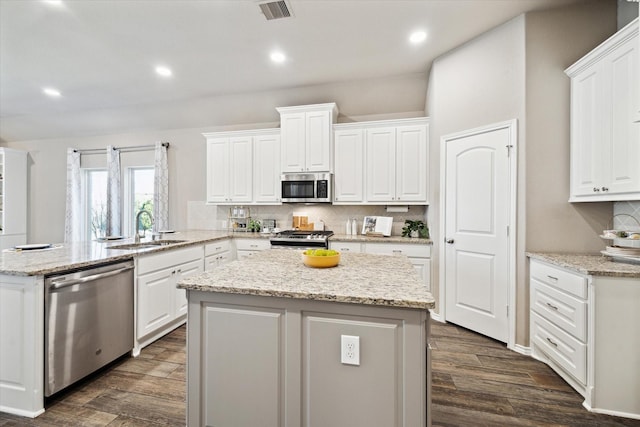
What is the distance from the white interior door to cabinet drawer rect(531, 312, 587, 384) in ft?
0.91

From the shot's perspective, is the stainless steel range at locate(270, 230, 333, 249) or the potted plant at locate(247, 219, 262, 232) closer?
the stainless steel range at locate(270, 230, 333, 249)

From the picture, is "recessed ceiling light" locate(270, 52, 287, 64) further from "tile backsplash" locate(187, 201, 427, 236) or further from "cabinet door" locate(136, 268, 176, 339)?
"cabinet door" locate(136, 268, 176, 339)

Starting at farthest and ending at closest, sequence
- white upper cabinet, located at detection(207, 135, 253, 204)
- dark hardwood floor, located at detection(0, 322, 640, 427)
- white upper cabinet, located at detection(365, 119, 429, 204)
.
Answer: white upper cabinet, located at detection(207, 135, 253, 204) < white upper cabinet, located at detection(365, 119, 429, 204) < dark hardwood floor, located at detection(0, 322, 640, 427)

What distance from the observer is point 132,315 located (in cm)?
257

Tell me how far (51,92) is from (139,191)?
1880mm

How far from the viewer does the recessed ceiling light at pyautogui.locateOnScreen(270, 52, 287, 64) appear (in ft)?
10.5

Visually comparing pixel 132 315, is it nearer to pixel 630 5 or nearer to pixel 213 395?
pixel 213 395

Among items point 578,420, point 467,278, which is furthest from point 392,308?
point 467,278

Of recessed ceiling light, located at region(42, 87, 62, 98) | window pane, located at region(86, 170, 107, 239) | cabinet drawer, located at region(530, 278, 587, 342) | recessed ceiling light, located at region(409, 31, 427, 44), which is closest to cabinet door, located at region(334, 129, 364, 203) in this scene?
recessed ceiling light, located at region(409, 31, 427, 44)

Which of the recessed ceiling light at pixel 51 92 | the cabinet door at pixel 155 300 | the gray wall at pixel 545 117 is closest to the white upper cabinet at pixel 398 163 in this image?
the gray wall at pixel 545 117

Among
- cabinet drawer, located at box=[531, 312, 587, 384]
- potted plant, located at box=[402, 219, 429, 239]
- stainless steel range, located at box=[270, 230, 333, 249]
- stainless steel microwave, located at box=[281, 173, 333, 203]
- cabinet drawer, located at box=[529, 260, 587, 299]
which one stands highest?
stainless steel microwave, located at box=[281, 173, 333, 203]

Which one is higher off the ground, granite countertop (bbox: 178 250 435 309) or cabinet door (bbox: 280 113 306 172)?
cabinet door (bbox: 280 113 306 172)

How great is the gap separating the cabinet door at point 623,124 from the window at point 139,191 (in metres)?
6.19

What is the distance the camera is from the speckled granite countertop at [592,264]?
186cm
